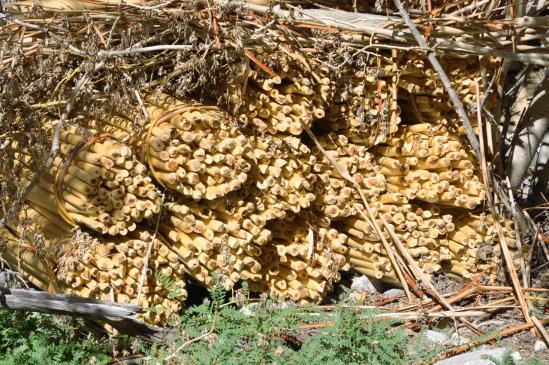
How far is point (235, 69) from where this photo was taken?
4727mm

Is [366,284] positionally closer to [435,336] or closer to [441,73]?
[435,336]

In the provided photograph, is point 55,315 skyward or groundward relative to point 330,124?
groundward

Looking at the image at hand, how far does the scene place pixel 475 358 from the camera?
13.5 ft

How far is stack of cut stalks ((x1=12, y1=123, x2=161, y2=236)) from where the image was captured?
A: 4516 millimetres

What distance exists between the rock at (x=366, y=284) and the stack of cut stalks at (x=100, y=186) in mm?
1543

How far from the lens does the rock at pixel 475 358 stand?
4.05 m

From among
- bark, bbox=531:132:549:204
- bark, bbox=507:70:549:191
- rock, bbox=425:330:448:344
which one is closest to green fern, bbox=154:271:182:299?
rock, bbox=425:330:448:344

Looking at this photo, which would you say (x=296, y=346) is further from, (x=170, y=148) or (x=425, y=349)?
(x=170, y=148)

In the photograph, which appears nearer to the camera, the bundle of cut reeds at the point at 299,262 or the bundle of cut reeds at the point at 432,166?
the bundle of cut reeds at the point at 299,262

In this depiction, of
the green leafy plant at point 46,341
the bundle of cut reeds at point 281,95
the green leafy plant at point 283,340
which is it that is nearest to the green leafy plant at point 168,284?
the green leafy plant at point 283,340

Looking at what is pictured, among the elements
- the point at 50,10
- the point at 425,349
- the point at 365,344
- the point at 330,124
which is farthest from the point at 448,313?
the point at 50,10

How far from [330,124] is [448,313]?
4.68ft

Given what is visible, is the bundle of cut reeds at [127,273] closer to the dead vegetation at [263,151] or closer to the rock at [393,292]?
the dead vegetation at [263,151]

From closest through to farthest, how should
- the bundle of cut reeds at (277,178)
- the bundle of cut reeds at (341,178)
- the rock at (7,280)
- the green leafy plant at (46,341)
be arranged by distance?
1. the green leafy plant at (46,341)
2. the rock at (7,280)
3. the bundle of cut reeds at (277,178)
4. the bundle of cut reeds at (341,178)
